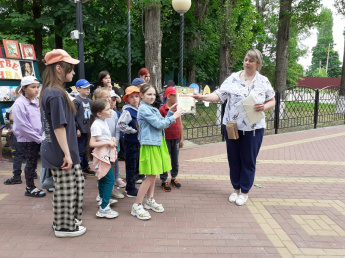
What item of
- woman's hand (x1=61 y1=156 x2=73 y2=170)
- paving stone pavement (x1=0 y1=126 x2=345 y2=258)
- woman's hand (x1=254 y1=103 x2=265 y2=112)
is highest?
woman's hand (x1=254 y1=103 x2=265 y2=112)

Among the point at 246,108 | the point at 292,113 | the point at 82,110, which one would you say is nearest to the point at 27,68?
the point at 82,110

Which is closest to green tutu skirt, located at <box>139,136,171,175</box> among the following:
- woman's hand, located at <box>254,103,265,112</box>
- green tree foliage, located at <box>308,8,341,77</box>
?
woman's hand, located at <box>254,103,265,112</box>

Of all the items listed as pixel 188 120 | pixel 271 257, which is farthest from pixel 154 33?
pixel 271 257

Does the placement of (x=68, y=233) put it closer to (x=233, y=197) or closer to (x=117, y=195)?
(x=117, y=195)

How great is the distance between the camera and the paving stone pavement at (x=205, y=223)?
2887 mm

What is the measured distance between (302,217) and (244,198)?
0.75 m

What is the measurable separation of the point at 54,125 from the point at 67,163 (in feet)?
1.27

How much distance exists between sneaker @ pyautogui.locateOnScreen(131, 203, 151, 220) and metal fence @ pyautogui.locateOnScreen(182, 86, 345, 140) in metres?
4.74

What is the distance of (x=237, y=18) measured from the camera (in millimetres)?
10953

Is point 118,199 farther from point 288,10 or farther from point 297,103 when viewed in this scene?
point 288,10

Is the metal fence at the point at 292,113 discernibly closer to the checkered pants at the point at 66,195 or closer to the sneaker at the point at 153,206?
the sneaker at the point at 153,206

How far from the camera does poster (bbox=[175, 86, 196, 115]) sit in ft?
11.5

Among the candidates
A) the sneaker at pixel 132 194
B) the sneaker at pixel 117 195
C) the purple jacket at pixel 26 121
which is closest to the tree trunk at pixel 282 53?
the sneaker at pixel 132 194

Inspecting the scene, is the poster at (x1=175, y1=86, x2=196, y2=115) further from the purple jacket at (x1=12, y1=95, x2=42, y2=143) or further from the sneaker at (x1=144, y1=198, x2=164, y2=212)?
the purple jacket at (x1=12, y1=95, x2=42, y2=143)
